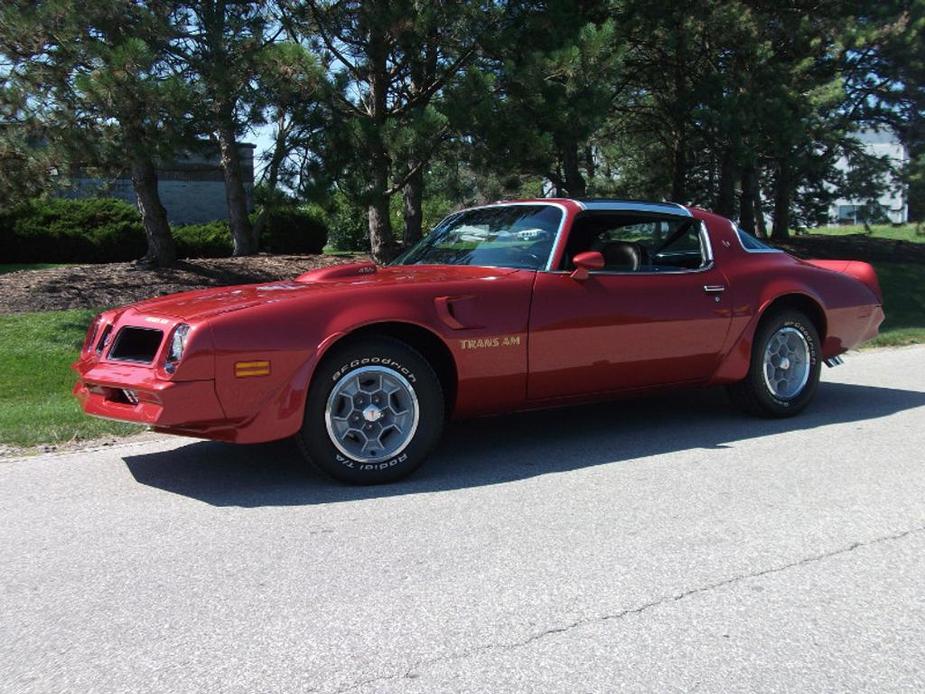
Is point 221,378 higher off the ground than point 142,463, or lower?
higher

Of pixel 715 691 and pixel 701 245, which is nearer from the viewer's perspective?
pixel 715 691

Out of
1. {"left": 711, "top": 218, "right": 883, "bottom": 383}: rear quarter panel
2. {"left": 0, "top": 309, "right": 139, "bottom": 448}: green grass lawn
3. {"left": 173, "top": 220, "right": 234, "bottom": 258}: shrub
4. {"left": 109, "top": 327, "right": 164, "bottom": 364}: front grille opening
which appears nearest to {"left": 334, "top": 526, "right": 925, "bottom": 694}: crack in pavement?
{"left": 711, "top": 218, "right": 883, "bottom": 383}: rear quarter panel

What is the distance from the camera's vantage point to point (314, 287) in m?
5.21

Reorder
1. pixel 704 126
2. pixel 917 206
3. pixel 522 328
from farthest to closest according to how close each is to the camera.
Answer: pixel 917 206 < pixel 704 126 < pixel 522 328

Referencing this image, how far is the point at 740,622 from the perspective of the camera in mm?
3354

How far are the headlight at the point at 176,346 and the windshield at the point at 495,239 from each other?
6.56 feet

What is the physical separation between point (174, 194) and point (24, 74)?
14478mm

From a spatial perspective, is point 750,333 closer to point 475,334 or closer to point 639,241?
point 639,241

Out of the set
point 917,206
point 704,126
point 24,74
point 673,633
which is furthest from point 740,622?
point 917,206

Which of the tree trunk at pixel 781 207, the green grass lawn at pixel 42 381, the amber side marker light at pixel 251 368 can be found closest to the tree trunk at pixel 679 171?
the tree trunk at pixel 781 207

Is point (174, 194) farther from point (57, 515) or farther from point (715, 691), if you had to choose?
point (715, 691)

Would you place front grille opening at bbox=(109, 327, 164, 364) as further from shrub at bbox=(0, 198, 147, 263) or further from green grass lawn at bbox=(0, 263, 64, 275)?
shrub at bbox=(0, 198, 147, 263)

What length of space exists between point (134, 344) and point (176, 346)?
584 millimetres

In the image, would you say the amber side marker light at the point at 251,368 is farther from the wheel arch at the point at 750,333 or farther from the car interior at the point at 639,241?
the wheel arch at the point at 750,333
